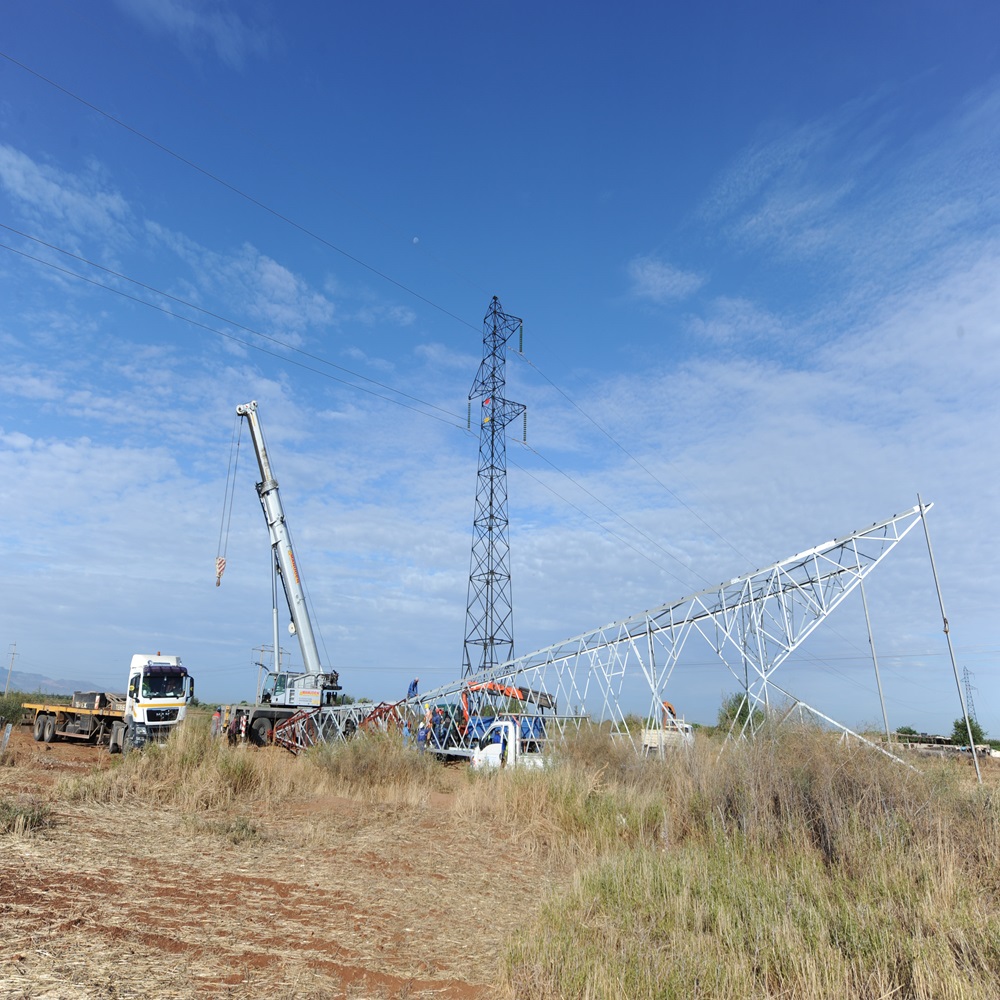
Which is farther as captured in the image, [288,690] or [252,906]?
[288,690]

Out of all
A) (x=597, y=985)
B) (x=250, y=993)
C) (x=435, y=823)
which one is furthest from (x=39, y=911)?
(x=435, y=823)

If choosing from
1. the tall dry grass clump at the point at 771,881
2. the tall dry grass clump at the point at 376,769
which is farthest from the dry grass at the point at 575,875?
the tall dry grass clump at the point at 376,769

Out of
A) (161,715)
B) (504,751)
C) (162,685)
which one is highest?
(162,685)

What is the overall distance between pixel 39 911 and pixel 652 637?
16.8 metres

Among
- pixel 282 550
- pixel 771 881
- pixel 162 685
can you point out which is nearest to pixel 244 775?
pixel 771 881

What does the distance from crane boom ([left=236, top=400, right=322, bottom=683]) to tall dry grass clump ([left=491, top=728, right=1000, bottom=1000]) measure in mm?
19387

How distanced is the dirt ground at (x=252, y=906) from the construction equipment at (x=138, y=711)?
14580 millimetres

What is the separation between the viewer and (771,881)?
7.91 meters

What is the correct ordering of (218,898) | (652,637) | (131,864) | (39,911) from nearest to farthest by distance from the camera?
(39,911) < (218,898) < (131,864) < (652,637)

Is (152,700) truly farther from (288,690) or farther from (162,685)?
(288,690)

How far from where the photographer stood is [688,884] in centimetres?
777

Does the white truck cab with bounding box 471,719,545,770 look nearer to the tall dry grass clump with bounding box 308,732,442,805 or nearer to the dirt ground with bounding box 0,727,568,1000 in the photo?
the tall dry grass clump with bounding box 308,732,442,805

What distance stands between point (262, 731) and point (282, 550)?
7.74m

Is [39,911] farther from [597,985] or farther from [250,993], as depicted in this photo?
[597,985]
